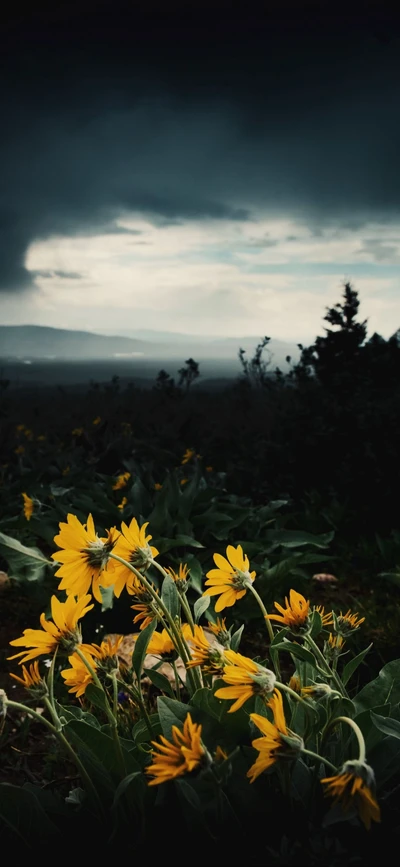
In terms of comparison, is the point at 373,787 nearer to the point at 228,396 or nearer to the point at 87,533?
the point at 87,533

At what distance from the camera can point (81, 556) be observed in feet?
3.53

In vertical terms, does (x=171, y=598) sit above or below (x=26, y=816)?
above

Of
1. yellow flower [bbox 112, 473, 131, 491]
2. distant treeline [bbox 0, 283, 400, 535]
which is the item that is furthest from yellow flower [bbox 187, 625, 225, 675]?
distant treeline [bbox 0, 283, 400, 535]

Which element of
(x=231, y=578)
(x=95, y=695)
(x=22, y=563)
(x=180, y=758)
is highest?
(x=231, y=578)

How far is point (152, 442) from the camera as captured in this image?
17.7 ft

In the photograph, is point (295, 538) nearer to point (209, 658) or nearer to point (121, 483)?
point (121, 483)

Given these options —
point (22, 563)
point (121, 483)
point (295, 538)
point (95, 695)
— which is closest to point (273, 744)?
point (95, 695)

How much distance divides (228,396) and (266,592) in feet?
Answer: 17.3

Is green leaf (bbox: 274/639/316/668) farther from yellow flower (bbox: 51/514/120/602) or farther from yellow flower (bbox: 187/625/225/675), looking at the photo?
yellow flower (bbox: 51/514/120/602)

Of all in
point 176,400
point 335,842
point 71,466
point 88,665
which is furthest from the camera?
point 176,400

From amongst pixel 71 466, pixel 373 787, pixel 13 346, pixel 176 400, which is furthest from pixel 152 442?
pixel 13 346

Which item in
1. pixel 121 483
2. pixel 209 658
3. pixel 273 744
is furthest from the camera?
pixel 121 483

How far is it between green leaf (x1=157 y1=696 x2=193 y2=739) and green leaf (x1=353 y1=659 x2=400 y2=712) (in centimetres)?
40

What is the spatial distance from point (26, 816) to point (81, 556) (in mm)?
Answer: 464
